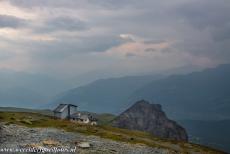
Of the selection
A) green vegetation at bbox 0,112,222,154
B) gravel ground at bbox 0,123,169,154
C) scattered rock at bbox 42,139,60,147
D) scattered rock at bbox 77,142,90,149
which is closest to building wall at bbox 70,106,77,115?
green vegetation at bbox 0,112,222,154

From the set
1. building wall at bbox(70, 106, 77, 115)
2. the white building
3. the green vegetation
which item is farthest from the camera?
building wall at bbox(70, 106, 77, 115)

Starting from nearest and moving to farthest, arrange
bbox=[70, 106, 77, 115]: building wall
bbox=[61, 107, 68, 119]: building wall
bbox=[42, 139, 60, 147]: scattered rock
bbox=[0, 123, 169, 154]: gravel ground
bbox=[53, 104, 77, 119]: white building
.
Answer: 1. bbox=[0, 123, 169, 154]: gravel ground
2. bbox=[42, 139, 60, 147]: scattered rock
3. bbox=[53, 104, 77, 119]: white building
4. bbox=[61, 107, 68, 119]: building wall
5. bbox=[70, 106, 77, 115]: building wall

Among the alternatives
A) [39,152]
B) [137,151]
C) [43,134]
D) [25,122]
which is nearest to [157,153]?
[137,151]

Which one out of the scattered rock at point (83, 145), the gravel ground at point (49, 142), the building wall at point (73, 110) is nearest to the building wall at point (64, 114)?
the building wall at point (73, 110)

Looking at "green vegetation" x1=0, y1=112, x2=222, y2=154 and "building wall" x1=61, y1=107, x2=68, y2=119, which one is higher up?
"building wall" x1=61, y1=107, x2=68, y2=119

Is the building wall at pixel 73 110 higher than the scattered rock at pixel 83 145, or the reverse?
the building wall at pixel 73 110

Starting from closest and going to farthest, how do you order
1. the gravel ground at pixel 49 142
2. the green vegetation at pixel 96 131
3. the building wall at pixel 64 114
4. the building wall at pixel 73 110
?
1. the gravel ground at pixel 49 142
2. the green vegetation at pixel 96 131
3. the building wall at pixel 64 114
4. the building wall at pixel 73 110

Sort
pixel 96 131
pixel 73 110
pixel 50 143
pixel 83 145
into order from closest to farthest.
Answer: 1. pixel 50 143
2. pixel 83 145
3. pixel 96 131
4. pixel 73 110

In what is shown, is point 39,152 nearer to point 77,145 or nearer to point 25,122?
point 77,145

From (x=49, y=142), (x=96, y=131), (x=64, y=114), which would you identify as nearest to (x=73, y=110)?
(x=64, y=114)

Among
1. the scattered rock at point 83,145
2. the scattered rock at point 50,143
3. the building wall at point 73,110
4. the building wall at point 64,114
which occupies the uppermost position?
the building wall at point 73,110

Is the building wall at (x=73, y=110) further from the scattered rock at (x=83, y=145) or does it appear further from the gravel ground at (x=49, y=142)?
the scattered rock at (x=83, y=145)

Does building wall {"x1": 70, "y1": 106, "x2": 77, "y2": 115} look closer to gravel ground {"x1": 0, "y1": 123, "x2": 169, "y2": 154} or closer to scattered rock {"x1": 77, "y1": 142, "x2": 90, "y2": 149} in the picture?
gravel ground {"x1": 0, "y1": 123, "x2": 169, "y2": 154}

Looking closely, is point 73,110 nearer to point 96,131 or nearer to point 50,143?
point 96,131
